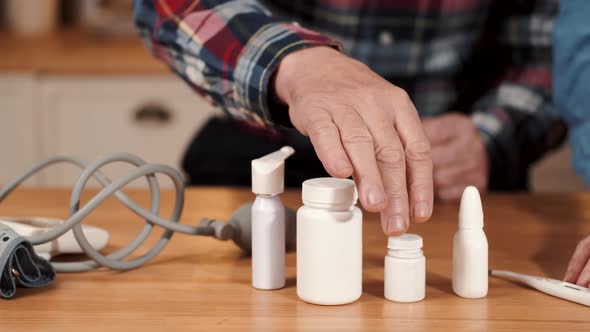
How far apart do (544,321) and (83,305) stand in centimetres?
38

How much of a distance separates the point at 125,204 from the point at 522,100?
758 mm

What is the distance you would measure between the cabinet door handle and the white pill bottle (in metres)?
1.54

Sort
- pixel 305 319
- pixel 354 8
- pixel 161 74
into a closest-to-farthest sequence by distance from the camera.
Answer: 1. pixel 305 319
2. pixel 354 8
3. pixel 161 74

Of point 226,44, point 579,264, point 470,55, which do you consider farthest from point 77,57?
point 579,264

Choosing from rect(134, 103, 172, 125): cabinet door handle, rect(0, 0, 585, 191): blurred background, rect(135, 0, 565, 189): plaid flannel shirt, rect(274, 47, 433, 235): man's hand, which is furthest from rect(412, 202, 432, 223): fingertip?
rect(134, 103, 172, 125): cabinet door handle

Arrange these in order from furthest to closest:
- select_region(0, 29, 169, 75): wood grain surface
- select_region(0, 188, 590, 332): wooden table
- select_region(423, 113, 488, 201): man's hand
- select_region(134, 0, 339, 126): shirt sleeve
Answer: select_region(0, 29, 169, 75): wood grain surface
select_region(423, 113, 488, 201): man's hand
select_region(134, 0, 339, 126): shirt sleeve
select_region(0, 188, 590, 332): wooden table

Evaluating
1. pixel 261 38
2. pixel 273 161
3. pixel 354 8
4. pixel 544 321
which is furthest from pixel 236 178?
pixel 544 321

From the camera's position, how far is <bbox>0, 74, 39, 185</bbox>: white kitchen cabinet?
84.8 inches

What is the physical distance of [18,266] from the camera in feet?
2.46

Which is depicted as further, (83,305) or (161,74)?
(161,74)

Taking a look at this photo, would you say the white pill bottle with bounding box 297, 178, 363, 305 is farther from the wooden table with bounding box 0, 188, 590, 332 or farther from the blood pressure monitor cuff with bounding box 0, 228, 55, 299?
the blood pressure monitor cuff with bounding box 0, 228, 55, 299

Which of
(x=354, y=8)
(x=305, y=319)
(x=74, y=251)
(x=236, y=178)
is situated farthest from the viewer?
(x=236, y=178)

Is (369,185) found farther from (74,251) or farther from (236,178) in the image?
(236,178)

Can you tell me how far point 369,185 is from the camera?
0.71 m
